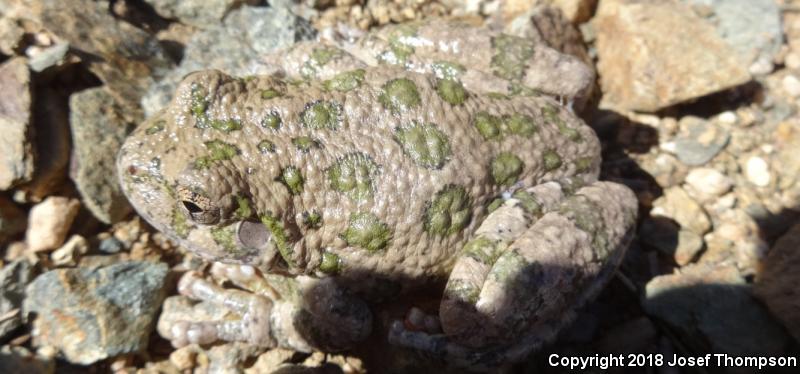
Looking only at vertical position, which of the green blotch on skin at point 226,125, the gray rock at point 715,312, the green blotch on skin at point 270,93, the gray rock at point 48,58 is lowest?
the gray rock at point 715,312

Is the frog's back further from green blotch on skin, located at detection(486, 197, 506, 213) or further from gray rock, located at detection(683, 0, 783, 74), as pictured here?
gray rock, located at detection(683, 0, 783, 74)

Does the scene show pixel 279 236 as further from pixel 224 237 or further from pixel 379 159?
pixel 379 159

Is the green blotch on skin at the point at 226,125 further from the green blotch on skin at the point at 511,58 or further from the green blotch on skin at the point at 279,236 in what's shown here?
the green blotch on skin at the point at 511,58

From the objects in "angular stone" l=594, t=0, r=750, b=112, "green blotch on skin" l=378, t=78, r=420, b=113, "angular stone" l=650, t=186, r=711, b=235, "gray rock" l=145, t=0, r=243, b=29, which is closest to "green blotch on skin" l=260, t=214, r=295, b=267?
"green blotch on skin" l=378, t=78, r=420, b=113

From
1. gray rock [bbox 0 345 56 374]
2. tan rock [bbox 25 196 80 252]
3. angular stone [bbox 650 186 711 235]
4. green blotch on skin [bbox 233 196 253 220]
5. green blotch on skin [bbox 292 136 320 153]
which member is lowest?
angular stone [bbox 650 186 711 235]

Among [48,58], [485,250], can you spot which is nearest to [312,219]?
[485,250]

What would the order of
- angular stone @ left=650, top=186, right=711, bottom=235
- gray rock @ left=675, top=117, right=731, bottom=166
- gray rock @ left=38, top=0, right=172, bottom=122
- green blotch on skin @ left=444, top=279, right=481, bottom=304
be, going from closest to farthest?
green blotch on skin @ left=444, top=279, right=481, bottom=304, gray rock @ left=38, top=0, right=172, bottom=122, angular stone @ left=650, top=186, right=711, bottom=235, gray rock @ left=675, top=117, right=731, bottom=166

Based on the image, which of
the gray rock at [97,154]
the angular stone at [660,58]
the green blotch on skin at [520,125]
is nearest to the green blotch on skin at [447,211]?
the green blotch on skin at [520,125]
